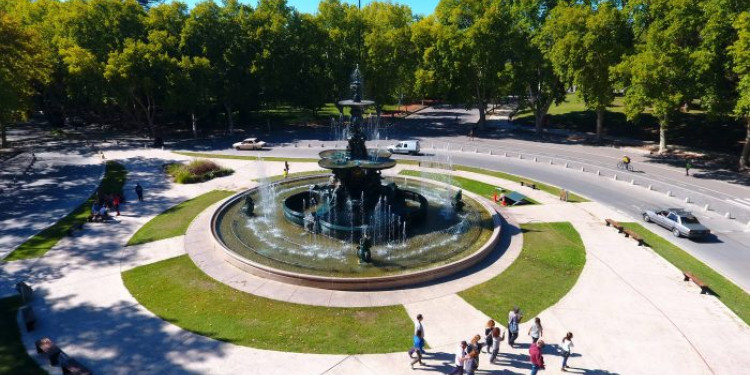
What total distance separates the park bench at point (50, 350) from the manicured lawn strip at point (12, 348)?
1.06ft

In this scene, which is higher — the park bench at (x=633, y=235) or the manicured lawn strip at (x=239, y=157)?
the manicured lawn strip at (x=239, y=157)

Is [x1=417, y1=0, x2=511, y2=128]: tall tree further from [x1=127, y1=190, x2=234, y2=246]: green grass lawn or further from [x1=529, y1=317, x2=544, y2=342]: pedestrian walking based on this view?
[x1=529, y1=317, x2=544, y2=342]: pedestrian walking

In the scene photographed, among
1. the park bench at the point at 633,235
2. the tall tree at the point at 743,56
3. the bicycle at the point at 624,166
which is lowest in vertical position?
the park bench at the point at 633,235

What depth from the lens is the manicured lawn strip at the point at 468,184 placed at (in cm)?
3031

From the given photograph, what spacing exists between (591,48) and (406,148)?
70.6 ft

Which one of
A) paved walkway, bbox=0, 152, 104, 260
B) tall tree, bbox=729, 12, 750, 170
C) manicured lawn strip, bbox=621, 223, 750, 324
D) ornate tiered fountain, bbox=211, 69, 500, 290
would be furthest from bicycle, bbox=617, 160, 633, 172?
paved walkway, bbox=0, 152, 104, 260

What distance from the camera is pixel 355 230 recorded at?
2138 centimetres

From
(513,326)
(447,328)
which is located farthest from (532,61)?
(513,326)

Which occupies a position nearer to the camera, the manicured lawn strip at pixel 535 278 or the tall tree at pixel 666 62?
the manicured lawn strip at pixel 535 278

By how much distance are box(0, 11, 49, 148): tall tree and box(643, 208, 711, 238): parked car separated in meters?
45.9

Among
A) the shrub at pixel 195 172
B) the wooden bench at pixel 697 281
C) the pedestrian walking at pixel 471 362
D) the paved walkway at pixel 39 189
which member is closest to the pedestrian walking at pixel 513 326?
the pedestrian walking at pixel 471 362

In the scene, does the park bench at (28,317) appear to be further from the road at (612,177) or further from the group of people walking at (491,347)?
the road at (612,177)

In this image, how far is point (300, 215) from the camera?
23.0m

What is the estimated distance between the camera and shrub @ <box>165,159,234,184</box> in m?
33.0
